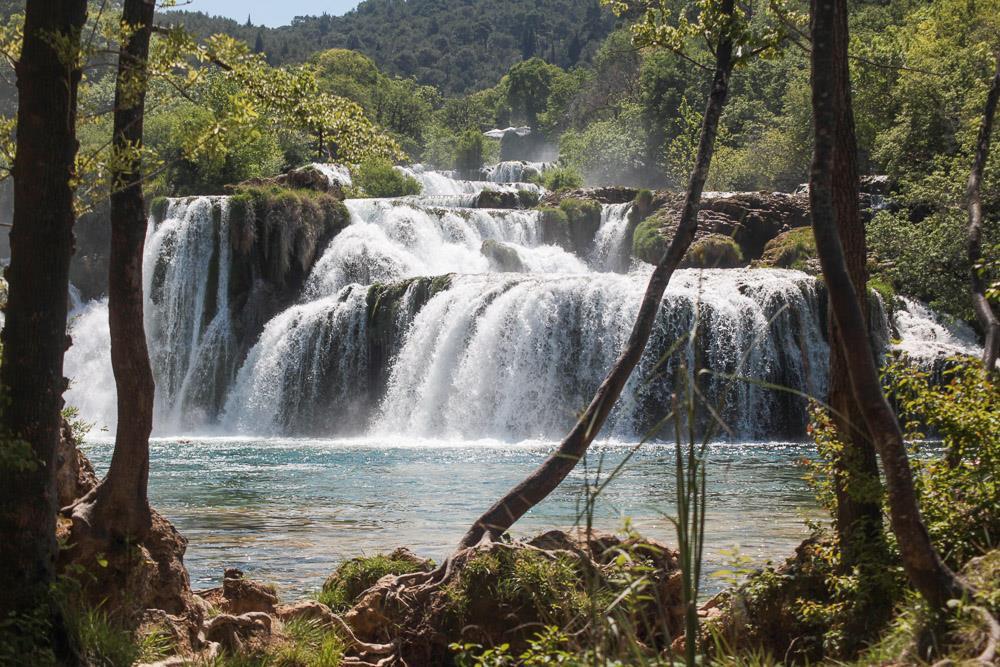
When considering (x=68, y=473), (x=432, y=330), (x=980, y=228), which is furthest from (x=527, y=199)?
(x=68, y=473)

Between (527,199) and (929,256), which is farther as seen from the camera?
(527,199)

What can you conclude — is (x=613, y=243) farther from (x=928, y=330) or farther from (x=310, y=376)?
(x=310, y=376)

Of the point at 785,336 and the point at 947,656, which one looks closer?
the point at 947,656

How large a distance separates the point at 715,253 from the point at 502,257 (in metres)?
6.30

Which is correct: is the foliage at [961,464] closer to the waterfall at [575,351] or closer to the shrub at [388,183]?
the waterfall at [575,351]

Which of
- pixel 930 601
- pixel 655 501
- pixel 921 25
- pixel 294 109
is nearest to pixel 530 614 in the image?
pixel 930 601

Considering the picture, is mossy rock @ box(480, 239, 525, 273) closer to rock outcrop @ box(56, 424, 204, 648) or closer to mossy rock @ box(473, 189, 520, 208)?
mossy rock @ box(473, 189, 520, 208)

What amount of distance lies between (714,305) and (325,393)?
9961 millimetres

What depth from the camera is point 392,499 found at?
13930mm

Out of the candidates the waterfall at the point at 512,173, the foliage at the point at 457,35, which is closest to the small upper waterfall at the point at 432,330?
the waterfall at the point at 512,173

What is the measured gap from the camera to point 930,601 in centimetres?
392

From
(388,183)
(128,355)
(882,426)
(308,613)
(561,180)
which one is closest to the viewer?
(882,426)

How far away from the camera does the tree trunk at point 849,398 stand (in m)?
5.23

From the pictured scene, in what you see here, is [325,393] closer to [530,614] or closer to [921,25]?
[530,614]
